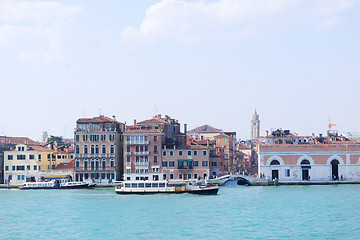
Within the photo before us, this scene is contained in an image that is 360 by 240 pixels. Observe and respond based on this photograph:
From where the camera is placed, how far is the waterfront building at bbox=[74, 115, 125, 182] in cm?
6444

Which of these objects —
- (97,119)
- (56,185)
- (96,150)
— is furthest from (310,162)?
(56,185)

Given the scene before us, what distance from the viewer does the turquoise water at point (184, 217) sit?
2836 cm

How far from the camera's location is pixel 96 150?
2539 inches

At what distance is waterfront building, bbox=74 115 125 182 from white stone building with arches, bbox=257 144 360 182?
15793 mm

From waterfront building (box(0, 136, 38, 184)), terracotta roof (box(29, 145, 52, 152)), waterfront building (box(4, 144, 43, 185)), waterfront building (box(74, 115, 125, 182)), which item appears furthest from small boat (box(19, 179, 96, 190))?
waterfront building (box(0, 136, 38, 184))

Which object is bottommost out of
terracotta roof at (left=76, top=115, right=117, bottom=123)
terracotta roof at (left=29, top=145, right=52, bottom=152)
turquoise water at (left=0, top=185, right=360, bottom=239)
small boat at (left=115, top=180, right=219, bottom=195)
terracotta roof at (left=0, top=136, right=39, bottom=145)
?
turquoise water at (left=0, top=185, right=360, bottom=239)

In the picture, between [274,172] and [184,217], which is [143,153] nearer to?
[274,172]

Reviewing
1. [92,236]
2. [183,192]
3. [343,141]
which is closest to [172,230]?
[92,236]

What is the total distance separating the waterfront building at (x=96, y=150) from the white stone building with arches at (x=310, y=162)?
15793 millimetres

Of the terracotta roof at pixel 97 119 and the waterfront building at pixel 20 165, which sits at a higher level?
the terracotta roof at pixel 97 119

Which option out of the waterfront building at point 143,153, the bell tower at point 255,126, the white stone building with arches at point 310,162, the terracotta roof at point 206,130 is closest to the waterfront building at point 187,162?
the waterfront building at point 143,153

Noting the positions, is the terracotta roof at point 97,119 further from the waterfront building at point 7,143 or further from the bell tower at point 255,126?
the bell tower at point 255,126

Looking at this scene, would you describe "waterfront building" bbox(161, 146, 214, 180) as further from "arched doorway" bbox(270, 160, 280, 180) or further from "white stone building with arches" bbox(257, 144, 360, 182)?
"arched doorway" bbox(270, 160, 280, 180)

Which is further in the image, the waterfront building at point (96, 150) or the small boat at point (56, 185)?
the waterfront building at point (96, 150)
